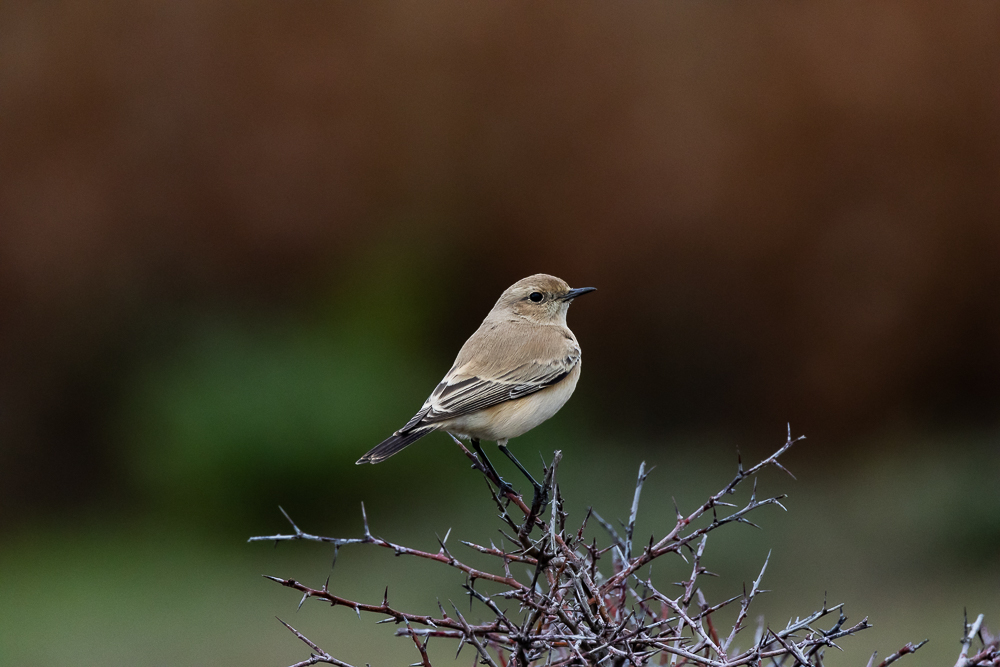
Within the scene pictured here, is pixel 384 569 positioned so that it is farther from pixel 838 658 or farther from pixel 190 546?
pixel 838 658

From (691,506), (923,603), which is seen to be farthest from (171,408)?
(923,603)

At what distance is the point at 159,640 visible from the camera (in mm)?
8969

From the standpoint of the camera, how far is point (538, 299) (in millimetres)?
5129

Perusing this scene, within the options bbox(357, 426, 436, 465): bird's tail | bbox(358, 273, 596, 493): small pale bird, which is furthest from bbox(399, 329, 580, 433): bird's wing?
bbox(357, 426, 436, 465): bird's tail

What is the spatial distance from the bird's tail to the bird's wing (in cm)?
13

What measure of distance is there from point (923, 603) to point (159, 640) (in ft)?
21.8

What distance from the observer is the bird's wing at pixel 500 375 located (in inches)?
174

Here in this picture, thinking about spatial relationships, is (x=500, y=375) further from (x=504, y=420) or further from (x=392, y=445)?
(x=392, y=445)

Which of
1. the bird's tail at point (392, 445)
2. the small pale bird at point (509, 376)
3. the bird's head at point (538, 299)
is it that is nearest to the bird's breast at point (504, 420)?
the small pale bird at point (509, 376)

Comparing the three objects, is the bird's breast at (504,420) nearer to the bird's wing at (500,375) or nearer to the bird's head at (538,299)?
the bird's wing at (500,375)

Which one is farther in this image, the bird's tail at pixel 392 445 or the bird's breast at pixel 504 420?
the bird's breast at pixel 504 420

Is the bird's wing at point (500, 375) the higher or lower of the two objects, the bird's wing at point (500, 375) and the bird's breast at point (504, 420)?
the higher

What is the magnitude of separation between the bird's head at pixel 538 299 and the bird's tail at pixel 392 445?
1.13m

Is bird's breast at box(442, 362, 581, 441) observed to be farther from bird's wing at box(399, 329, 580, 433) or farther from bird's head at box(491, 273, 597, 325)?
bird's head at box(491, 273, 597, 325)
